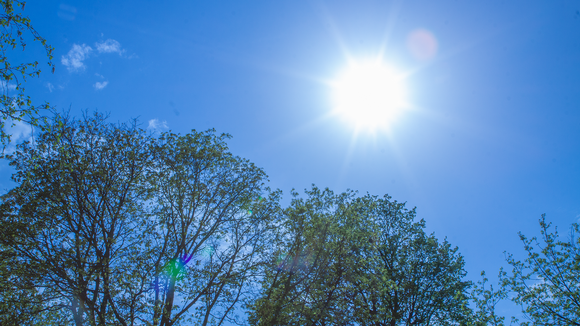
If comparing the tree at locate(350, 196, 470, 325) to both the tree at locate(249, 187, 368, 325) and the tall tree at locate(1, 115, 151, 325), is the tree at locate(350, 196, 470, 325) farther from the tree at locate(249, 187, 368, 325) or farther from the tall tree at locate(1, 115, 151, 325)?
the tall tree at locate(1, 115, 151, 325)

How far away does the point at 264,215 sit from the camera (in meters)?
19.9

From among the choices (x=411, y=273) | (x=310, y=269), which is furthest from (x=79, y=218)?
(x=411, y=273)

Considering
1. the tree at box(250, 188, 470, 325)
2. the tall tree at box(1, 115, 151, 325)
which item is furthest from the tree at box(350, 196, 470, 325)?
the tall tree at box(1, 115, 151, 325)

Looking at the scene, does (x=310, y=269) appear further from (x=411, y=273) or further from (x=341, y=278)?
(x=411, y=273)

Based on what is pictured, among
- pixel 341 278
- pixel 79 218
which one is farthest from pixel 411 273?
pixel 79 218

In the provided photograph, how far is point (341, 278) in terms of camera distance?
18234 millimetres

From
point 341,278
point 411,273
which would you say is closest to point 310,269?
point 341,278

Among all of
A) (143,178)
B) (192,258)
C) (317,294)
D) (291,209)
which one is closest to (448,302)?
(317,294)

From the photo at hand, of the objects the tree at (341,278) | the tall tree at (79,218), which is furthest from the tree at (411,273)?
the tall tree at (79,218)

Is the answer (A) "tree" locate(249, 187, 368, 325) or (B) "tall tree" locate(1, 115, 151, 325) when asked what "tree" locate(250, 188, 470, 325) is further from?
(B) "tall tree" locate(1, 115, 151, 325)

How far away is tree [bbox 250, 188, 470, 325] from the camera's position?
55.4 ft

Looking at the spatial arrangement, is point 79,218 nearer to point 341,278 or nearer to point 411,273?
point 341,278

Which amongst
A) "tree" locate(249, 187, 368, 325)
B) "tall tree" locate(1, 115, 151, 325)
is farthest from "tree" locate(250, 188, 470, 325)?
"tall tree" locate(1, 115, 151, 325)

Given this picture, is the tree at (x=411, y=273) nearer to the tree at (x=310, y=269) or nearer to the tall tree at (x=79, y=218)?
the tree at (x=310, y=269)
